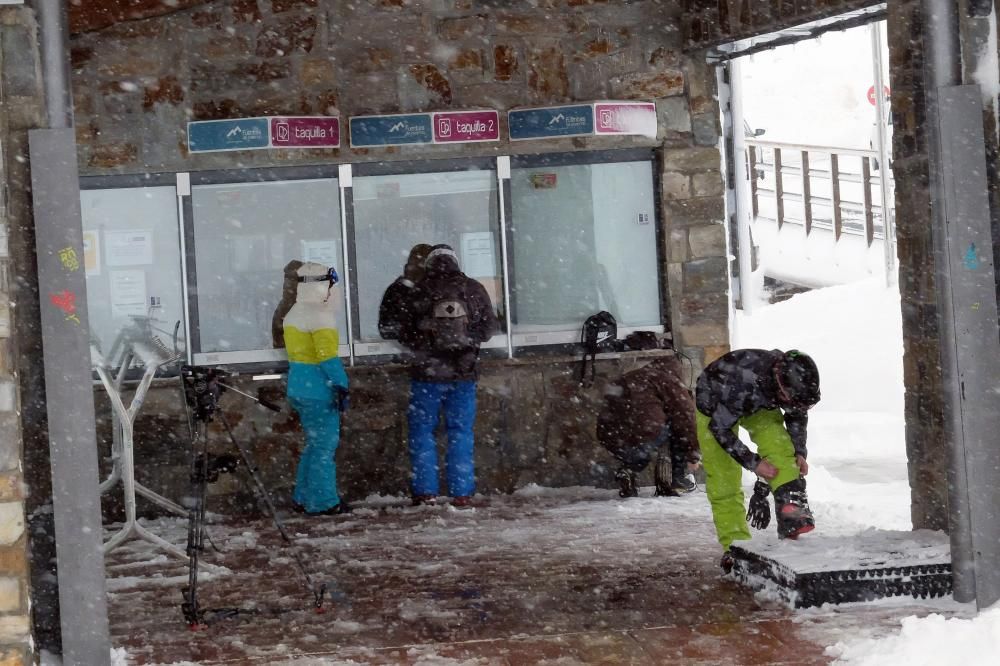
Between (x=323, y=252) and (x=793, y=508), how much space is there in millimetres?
4317

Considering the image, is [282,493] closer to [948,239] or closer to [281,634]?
[281,634]

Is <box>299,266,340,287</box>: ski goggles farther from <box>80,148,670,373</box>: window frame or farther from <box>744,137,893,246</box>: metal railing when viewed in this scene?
<box>744,137,893,246</box>: metal railing

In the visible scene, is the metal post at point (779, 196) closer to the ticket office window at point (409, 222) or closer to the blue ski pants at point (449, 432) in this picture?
the ticket office window at point (409, 222)

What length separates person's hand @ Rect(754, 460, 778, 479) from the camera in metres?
6.16

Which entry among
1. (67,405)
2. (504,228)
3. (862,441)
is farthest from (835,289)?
(67,405)

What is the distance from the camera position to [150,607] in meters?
6.38

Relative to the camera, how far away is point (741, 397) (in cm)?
623

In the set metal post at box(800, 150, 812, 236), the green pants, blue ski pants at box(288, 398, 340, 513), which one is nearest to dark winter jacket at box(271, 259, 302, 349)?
blue ski pants at box(288, 398, 340, 513)

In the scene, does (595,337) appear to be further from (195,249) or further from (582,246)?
(195,249)

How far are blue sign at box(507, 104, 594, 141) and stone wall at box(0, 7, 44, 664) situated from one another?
15.5 feet

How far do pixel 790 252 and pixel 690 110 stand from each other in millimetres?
15226

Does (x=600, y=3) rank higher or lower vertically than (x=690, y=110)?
higher

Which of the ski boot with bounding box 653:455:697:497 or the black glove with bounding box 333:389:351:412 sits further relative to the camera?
the ski boot with bounding box 653:455:697:497

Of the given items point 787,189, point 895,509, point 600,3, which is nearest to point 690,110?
point 600,3
